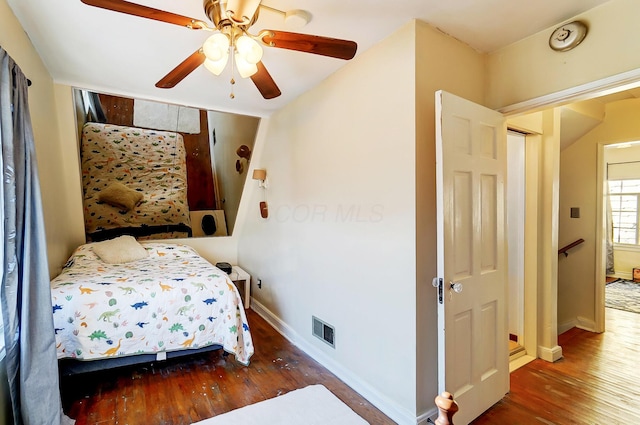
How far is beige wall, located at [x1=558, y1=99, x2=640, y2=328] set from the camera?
331 centimetres

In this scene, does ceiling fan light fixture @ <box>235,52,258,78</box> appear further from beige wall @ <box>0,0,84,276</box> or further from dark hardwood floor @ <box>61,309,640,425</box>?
dark hardwood floor @ <box>61,309,640,425</box>

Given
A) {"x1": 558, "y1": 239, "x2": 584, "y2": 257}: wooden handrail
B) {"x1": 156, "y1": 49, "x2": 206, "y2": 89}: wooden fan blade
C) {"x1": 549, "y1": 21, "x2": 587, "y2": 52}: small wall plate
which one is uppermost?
{"x1": 549, "y1": 21, "x2": 587, "y2": 52}: small wall plate

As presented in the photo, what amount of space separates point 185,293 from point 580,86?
9.31 feet

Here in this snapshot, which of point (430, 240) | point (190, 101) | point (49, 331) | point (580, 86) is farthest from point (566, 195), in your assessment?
point (49, 331)

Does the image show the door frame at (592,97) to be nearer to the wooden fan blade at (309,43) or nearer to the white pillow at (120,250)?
the wooden fan blade at (309,43)

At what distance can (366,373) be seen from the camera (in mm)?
2191

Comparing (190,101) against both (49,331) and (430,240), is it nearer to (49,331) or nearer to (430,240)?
(49,331)

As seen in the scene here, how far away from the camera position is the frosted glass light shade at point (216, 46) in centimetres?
139

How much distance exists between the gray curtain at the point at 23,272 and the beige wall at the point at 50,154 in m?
0.41

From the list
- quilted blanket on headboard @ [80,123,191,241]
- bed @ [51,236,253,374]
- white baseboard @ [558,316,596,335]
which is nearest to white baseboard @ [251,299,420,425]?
bed @ [51,236,253,374]

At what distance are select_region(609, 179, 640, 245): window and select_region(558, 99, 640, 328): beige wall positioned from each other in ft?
11.3

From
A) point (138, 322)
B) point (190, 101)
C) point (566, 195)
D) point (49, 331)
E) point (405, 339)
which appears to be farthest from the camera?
point (566, 195)

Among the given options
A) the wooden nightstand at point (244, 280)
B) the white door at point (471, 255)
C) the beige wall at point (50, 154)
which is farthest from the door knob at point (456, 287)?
the wooden nightstand at point (244, 280)

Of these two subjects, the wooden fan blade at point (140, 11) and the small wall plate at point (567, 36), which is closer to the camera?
the wooden fan blade at point (140, 11)
